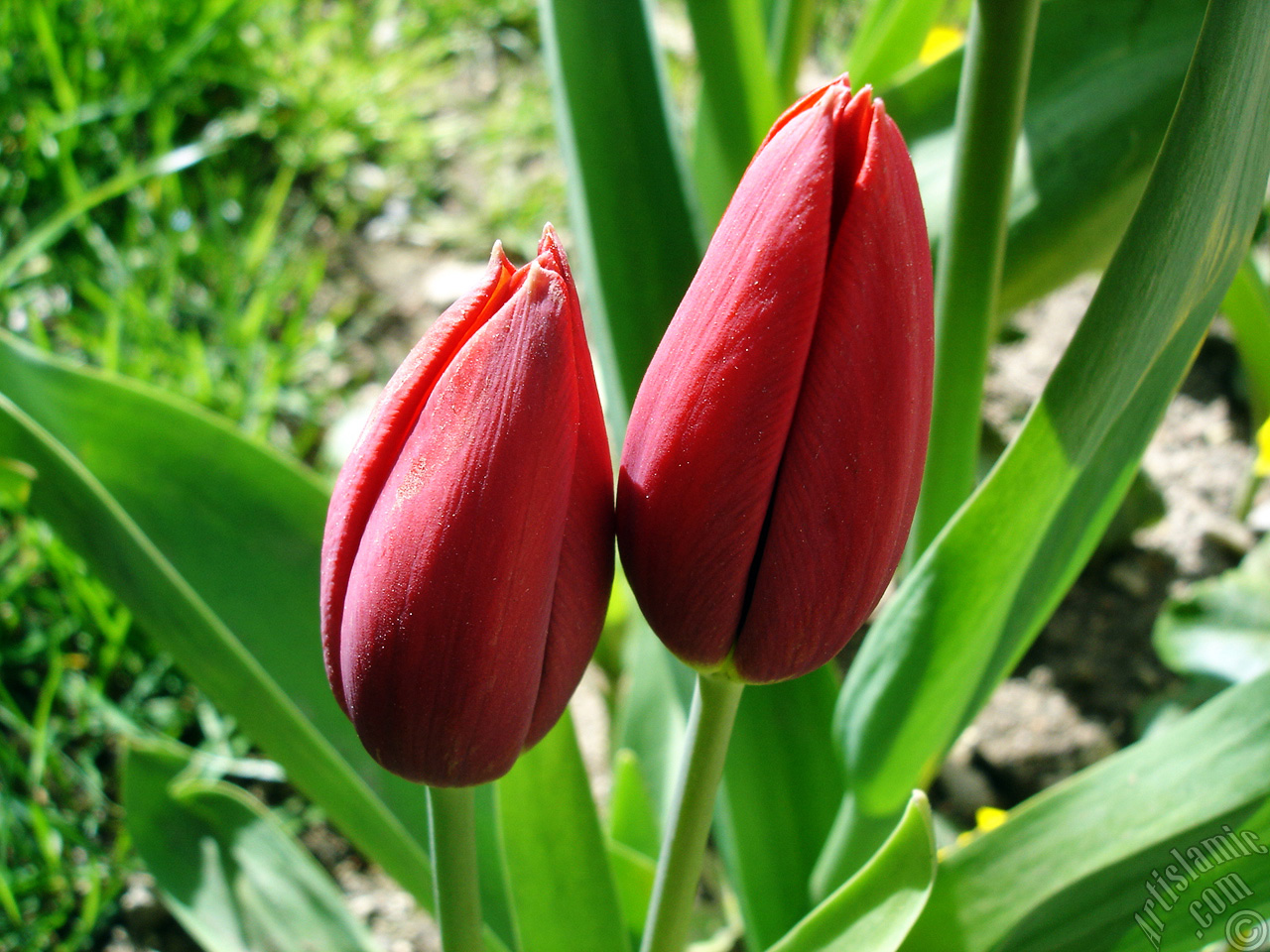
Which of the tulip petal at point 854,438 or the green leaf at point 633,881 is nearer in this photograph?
the tulip petal at point 854,438

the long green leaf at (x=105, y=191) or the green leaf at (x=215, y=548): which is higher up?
the long green leaf at (x=105, y=191)

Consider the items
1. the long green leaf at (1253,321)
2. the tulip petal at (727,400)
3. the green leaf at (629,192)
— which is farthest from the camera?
the long green leaf at (1253,321)

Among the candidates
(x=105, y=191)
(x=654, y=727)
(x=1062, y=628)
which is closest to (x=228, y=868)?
(x=654, y=727)

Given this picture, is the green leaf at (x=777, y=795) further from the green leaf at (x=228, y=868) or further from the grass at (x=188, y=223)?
the grass at (x=188, y=223)

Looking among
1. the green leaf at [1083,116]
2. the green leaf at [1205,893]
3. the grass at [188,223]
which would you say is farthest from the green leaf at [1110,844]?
the grass at [188,223]

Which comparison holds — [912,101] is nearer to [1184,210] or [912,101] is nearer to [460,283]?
[1184,210]

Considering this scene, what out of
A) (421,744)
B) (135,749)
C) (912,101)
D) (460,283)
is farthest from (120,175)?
(421,744)

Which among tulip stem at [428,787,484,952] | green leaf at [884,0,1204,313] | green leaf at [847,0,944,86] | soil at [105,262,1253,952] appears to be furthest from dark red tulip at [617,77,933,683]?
soil at [105,262,1253,952]
